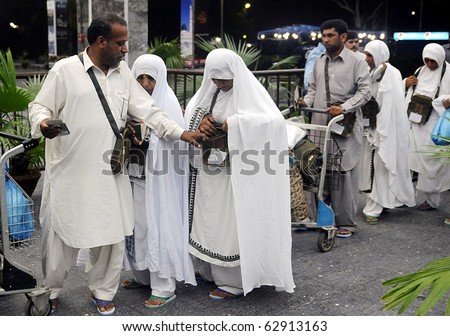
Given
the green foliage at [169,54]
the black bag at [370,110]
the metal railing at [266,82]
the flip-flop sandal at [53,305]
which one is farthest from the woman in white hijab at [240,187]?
the green foliage at [169,54]

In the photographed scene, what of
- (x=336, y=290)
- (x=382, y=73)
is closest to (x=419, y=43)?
(x=382, y=73)

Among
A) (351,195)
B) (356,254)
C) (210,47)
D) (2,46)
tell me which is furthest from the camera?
(2,46)

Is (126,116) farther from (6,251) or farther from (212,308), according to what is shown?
(212,308)

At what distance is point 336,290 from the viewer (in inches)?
194

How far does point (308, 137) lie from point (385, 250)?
3.98 feet

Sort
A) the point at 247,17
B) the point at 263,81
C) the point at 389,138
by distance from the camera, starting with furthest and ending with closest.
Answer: the point at 247,17 → the point at 263,81 → the point at 389,138

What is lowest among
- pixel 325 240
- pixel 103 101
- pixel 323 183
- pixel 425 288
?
pixel 325 240

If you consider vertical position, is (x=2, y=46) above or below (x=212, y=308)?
above

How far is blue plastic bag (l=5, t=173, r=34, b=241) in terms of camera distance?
4.02 metres

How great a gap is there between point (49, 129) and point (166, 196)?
41.8 inches

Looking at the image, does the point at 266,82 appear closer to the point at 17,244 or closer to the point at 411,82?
the point at 411,82

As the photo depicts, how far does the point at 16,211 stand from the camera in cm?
404

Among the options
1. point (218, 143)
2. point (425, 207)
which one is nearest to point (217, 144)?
point (218, 143)

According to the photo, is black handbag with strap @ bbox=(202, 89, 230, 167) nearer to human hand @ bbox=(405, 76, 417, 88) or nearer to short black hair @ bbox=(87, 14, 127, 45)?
short black hair @ bbox=(87, 14, 127, 45)
